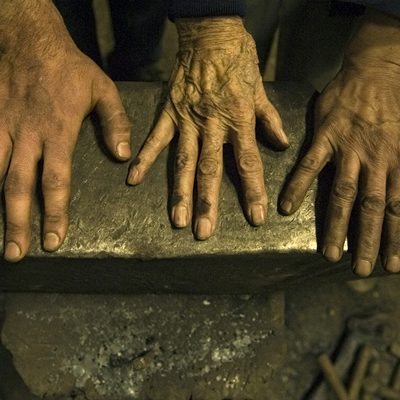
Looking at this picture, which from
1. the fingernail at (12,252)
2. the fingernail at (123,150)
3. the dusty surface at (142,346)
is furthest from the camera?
the dusty surface at (142,346)

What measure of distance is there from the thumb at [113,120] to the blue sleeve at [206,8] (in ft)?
1.10

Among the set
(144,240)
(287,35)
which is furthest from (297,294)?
(287,35)

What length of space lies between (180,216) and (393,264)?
64 centimetres

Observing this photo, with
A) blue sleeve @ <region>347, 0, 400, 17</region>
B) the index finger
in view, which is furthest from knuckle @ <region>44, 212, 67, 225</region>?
blue sleeve @ <region>347, 0, 400, 17</region>

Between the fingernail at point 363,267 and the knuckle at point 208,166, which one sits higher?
the knuckle at point 208,166

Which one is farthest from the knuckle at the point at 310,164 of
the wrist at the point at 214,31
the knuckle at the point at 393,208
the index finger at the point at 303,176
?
the wrist at the point at 214,31

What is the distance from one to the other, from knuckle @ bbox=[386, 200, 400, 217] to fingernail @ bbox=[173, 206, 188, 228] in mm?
600

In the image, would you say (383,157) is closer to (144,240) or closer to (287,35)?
(144,240)

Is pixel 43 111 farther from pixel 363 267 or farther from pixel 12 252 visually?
pixel 363 267

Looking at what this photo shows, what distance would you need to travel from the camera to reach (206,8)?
46.9 inches

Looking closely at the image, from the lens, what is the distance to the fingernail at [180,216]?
1109 mm

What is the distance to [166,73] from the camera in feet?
7.66

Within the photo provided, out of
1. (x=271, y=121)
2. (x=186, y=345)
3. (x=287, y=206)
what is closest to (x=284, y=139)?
(x=271, y=121)

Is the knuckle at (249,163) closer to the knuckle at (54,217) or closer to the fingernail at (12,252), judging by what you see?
the knuckle at (54,217)
